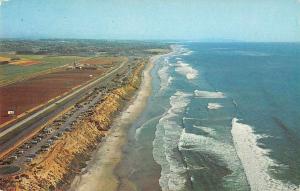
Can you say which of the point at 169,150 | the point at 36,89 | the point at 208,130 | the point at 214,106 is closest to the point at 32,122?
the point at 169,150

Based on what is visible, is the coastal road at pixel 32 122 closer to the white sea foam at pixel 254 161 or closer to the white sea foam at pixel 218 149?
the white sea foam at pixel 218 149

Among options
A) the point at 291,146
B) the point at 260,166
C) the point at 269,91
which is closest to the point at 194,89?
the point at 269,91

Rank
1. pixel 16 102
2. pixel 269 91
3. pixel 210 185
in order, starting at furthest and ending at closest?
pixel 269 91 < pixel 16 102 < pixel 210 185

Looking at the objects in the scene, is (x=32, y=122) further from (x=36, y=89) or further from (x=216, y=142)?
(x=36, y=89)

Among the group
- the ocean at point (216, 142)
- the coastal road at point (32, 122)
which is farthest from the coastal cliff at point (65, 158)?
the coastal road at point (32, 122)

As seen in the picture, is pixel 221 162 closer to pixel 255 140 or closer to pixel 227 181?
pixel 227 181

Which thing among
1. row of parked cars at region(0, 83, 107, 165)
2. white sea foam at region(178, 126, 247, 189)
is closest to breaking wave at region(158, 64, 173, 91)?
row of parked cars at region(0, 83, 107, 165)
